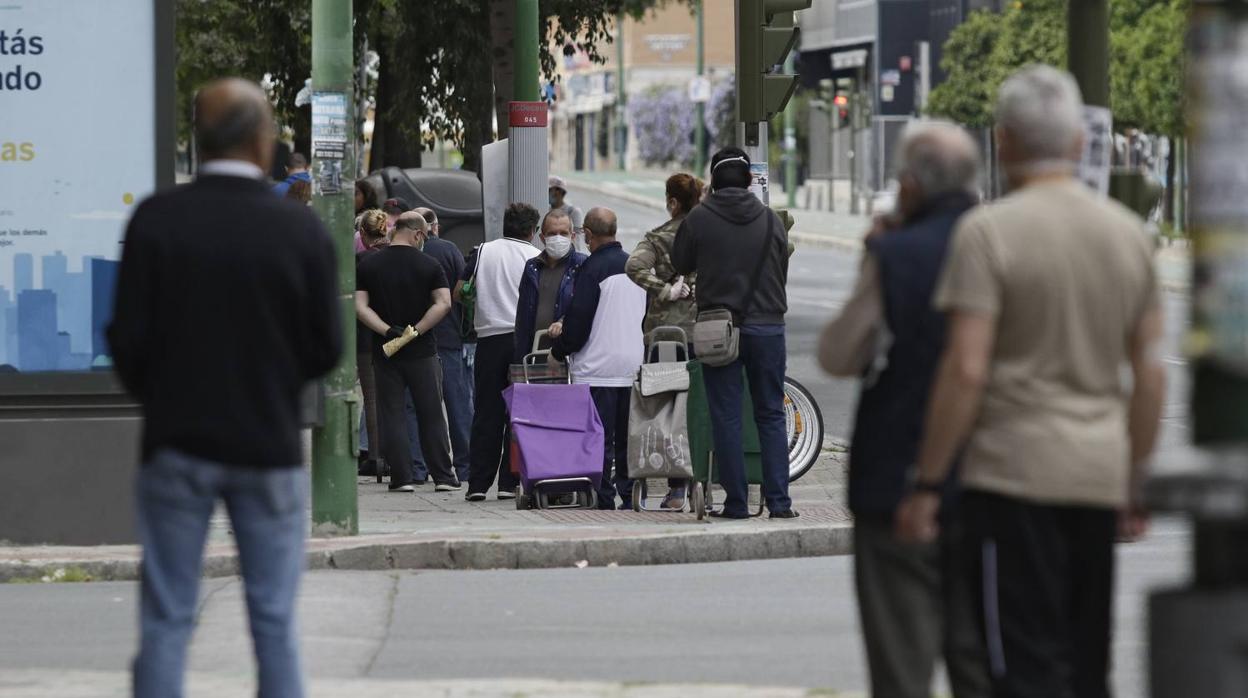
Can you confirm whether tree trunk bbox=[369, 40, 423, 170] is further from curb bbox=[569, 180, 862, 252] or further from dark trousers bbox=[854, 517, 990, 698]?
dark trousers bbox=[854, 517, 990, 698]

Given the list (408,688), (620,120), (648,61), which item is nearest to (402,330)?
(408,688)


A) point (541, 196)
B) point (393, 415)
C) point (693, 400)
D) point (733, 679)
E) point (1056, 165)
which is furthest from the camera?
point (541, 196)

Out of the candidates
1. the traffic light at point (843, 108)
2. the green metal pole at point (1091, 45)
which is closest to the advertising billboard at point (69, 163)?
the green metal pole at point (1091, 45)

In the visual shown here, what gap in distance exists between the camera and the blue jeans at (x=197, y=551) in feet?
17.5

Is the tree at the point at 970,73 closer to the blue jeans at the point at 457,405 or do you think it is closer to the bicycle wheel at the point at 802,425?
the blue jeans at the point at 457,405

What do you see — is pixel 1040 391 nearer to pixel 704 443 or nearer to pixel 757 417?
pixel 757 417

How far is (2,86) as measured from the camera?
10500 millimetres

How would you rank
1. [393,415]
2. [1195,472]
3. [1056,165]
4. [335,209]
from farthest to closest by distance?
[393,415]
[335,209]
[1056,165]
[1195,472]

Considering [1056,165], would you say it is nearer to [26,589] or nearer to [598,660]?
[598,660]

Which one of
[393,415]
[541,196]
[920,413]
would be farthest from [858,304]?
[541,196]

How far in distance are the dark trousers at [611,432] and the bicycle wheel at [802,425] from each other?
3.56 feet

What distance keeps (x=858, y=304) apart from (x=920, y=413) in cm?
30

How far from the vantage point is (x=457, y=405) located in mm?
13977

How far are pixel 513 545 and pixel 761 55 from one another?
14.3 feet
